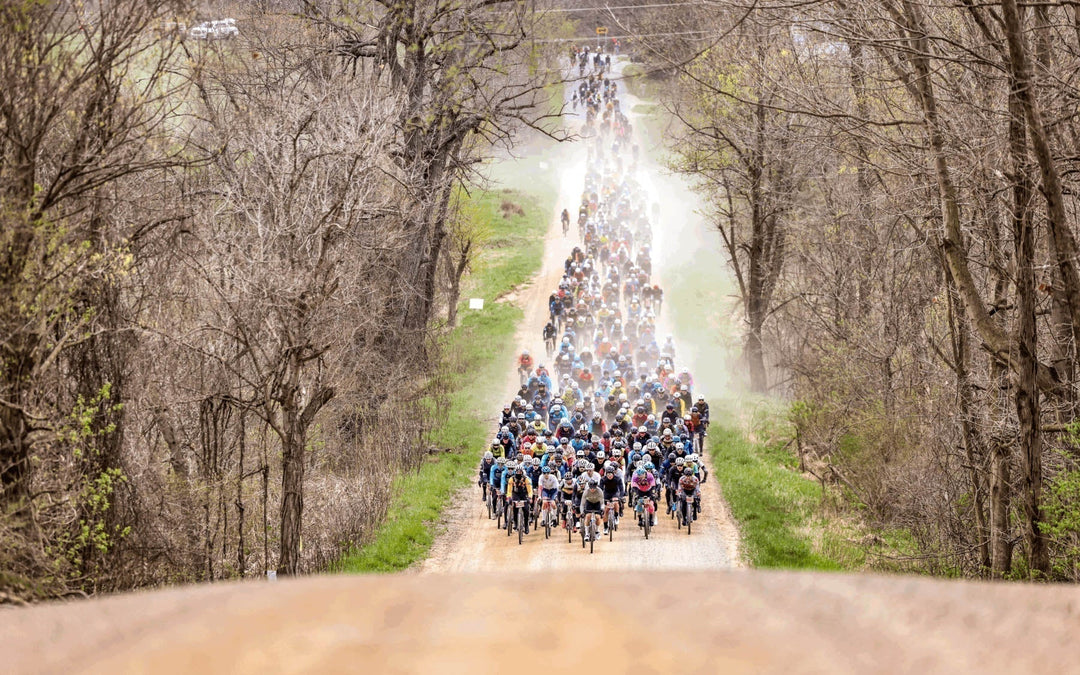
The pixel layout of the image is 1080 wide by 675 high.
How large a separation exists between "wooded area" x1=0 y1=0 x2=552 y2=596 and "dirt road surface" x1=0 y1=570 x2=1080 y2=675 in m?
9.01

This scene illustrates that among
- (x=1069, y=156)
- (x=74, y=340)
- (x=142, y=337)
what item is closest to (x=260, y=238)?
(x=142, y=337)

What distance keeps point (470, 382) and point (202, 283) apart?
18.8 meters

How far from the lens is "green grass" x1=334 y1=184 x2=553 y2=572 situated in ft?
66.6

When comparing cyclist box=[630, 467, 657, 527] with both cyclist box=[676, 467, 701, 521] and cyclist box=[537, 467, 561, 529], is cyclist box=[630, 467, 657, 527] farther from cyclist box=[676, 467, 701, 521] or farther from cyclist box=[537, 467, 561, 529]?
cyclist box=[537, 467, 561, 529]

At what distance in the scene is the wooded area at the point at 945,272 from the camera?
11.0m

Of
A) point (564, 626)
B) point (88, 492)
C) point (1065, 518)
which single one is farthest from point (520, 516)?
point (564, 626)

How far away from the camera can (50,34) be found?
1293cm

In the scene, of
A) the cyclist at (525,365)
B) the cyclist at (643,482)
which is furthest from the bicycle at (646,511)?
the cyclist at (525,365)

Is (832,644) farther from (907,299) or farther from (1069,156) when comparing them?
(907,299)

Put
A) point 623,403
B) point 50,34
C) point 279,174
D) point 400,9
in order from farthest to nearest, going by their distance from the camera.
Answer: point 623,403 → point 400,9 → point 279,174 → point 50,34

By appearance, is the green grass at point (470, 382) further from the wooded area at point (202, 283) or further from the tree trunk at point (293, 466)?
the tree trunk at point (293, 466)

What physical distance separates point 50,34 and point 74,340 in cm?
372

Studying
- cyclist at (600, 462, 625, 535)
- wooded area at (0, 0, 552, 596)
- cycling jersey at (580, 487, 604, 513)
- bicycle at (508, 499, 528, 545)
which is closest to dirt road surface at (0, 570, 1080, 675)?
wooded area at (0, 0, 552, 596)

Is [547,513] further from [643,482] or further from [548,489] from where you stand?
[643,482]
